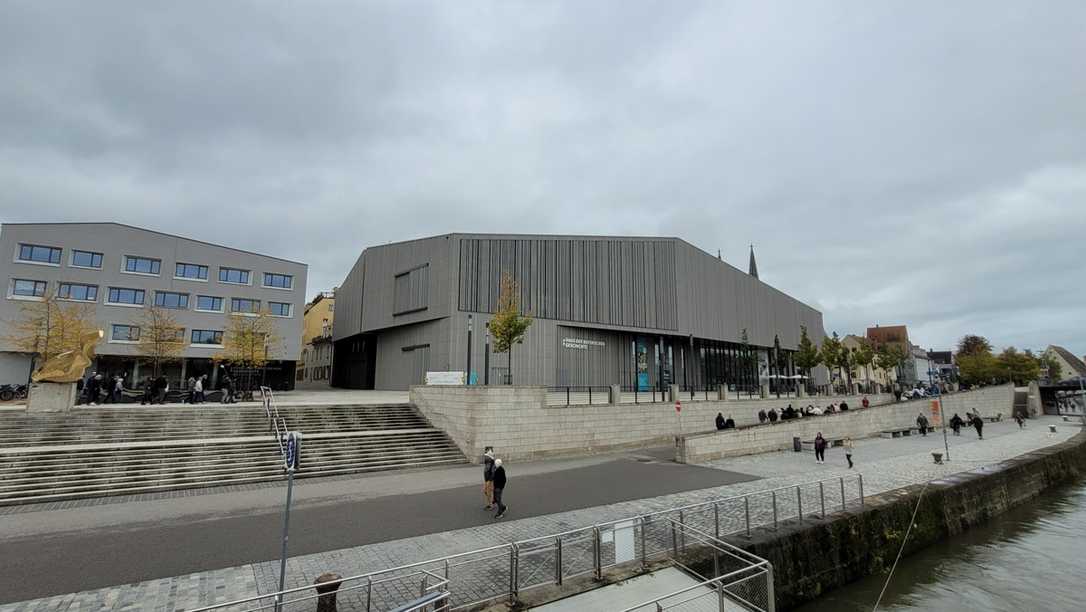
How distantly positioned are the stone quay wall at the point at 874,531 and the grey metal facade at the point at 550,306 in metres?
16.1

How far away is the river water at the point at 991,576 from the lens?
10.3m

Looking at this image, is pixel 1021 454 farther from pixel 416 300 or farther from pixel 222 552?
pixel 416 300

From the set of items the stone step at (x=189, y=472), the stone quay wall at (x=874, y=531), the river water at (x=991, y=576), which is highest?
the stone step at (x=189, y=472)

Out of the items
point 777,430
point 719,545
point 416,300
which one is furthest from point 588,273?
point 719,545

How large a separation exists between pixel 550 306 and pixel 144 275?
3161 centimetres

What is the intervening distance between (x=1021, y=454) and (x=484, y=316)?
98.0ft

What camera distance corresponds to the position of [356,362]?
52406 mm

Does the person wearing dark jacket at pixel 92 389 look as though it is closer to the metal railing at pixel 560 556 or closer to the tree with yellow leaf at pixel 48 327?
the tree with yellow leaf at pixel 48 327

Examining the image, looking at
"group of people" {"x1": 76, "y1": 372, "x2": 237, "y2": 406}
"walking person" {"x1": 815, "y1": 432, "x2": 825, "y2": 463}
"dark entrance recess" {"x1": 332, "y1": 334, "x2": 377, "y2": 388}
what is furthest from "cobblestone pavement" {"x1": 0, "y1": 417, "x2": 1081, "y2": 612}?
"dark entrance recess" {"x1": 332, "y1": 334, "x2": 377, "y2": 388}

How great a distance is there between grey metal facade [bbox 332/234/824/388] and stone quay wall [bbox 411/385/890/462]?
29.2 feet

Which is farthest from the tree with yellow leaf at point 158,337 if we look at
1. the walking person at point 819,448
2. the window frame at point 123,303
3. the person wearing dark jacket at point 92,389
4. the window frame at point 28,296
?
the walking person at point 819,448

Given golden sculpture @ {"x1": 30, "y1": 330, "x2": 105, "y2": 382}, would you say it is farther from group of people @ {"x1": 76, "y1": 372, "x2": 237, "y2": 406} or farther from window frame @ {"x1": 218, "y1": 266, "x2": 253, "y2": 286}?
window frame @ {"x1": 218, "y1": 266, "x2": 253, "y2": 286}

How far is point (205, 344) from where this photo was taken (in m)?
40.5

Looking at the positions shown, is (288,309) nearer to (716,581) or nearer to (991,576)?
(716,581)
